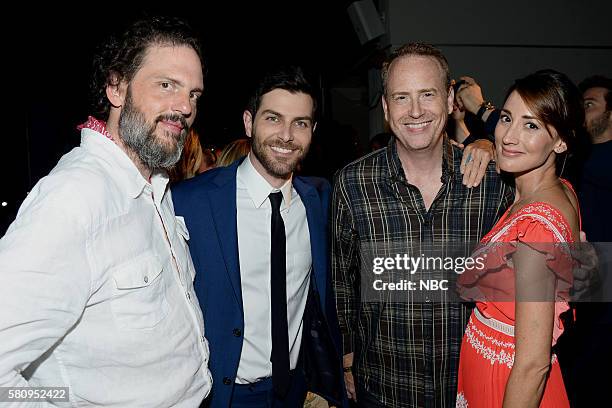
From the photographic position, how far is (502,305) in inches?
61.9

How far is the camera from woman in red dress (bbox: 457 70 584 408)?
1388 mm

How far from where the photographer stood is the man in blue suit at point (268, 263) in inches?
73.6

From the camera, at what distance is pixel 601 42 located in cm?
594

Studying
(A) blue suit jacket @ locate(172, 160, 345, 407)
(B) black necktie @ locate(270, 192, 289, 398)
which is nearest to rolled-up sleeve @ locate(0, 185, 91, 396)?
(A) blue suit jacket @ locate(172, 160, 345, 407)

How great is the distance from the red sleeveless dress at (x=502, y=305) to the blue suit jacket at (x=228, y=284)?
0.62 metres

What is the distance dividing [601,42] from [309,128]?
5.69 meters

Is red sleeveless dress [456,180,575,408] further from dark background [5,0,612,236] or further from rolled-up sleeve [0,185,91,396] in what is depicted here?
dark background [5,0,612,236]

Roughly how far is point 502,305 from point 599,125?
2.30 metres

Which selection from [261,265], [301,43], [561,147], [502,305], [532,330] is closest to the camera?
[532,330]

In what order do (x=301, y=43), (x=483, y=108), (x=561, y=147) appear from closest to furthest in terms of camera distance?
1. (x=561, y=147)
2. (x=483, y=108)
3. (x=301, y=43)

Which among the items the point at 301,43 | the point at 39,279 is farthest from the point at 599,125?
the point at 301,43

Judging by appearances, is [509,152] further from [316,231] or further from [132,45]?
[132,45]

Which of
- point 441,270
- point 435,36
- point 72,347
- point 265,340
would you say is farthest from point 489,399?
point 435,36

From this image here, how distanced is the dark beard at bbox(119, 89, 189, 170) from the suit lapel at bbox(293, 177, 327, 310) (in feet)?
2.90
